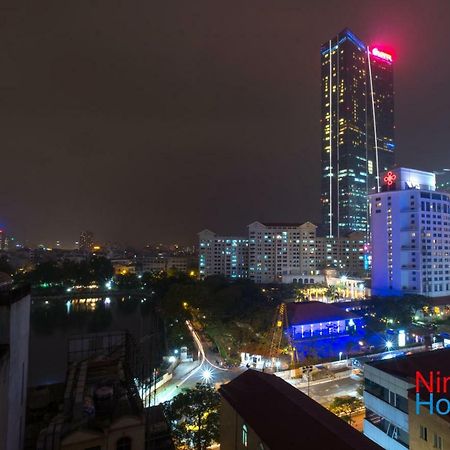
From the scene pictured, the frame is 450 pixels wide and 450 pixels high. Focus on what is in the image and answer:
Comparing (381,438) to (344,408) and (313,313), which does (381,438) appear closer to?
(344,408)

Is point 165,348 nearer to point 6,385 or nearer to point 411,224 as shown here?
point 6,385

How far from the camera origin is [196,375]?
42.7ft

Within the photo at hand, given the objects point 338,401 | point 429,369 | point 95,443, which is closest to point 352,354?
point 338,401

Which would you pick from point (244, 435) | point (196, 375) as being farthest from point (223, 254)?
point (244, 435)

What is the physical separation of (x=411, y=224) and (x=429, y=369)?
943 inches

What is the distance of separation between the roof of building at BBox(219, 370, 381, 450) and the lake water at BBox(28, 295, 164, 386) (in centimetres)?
793

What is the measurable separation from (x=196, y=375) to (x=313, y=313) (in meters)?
8.08

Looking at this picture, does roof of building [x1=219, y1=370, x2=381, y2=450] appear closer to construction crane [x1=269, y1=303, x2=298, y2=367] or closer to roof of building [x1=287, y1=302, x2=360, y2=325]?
construction crane [x1=269, y1=303, x2=298, y2=367]

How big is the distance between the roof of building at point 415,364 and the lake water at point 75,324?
8956 mm

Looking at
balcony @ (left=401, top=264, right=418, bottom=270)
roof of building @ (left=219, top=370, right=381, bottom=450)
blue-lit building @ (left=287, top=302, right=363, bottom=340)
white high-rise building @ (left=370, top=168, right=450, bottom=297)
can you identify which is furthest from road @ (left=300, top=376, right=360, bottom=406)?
balcony @ (left=401, top=264, right=418, bottom=270)

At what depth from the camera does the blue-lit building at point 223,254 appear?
43.5 metres

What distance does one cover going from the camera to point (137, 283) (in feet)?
128

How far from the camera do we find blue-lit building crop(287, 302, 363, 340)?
694 inches

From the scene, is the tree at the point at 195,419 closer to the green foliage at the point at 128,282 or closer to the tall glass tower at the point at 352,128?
the green foliage at the point at 128,282
